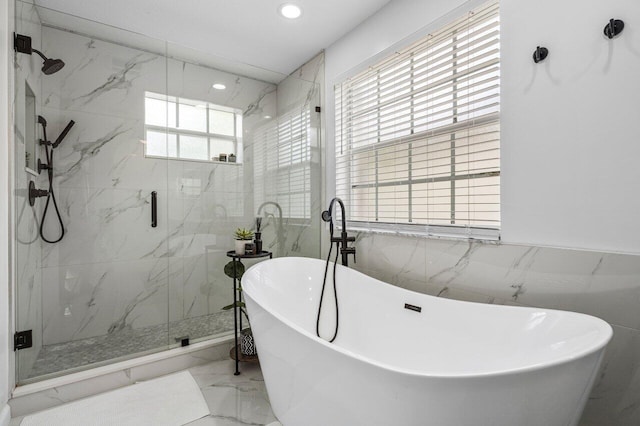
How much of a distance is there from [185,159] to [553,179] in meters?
2.26

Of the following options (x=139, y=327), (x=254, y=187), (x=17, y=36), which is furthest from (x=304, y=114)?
(x=139, y=327)

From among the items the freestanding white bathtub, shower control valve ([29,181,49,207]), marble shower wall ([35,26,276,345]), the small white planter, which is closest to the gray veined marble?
marble shower wall ([35,26,276,345])

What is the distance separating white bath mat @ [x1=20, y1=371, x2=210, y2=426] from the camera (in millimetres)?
1671

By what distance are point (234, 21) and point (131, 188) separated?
1515 millimetres

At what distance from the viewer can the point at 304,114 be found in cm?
290

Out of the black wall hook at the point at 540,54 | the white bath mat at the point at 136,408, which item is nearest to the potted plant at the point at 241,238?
the white bath mat at the point at 136,408

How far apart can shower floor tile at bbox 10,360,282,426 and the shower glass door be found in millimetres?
396

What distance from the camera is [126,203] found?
246 centimetres

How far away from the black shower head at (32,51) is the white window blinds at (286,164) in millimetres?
1344

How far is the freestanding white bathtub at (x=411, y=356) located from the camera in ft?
2.79

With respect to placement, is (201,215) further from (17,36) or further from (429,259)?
(429,259)

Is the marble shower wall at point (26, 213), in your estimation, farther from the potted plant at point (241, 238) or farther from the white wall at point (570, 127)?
the white wall at point (570, 127)

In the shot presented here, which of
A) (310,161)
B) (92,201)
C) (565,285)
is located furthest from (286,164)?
(565,285)

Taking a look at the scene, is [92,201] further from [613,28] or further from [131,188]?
[613,28]
